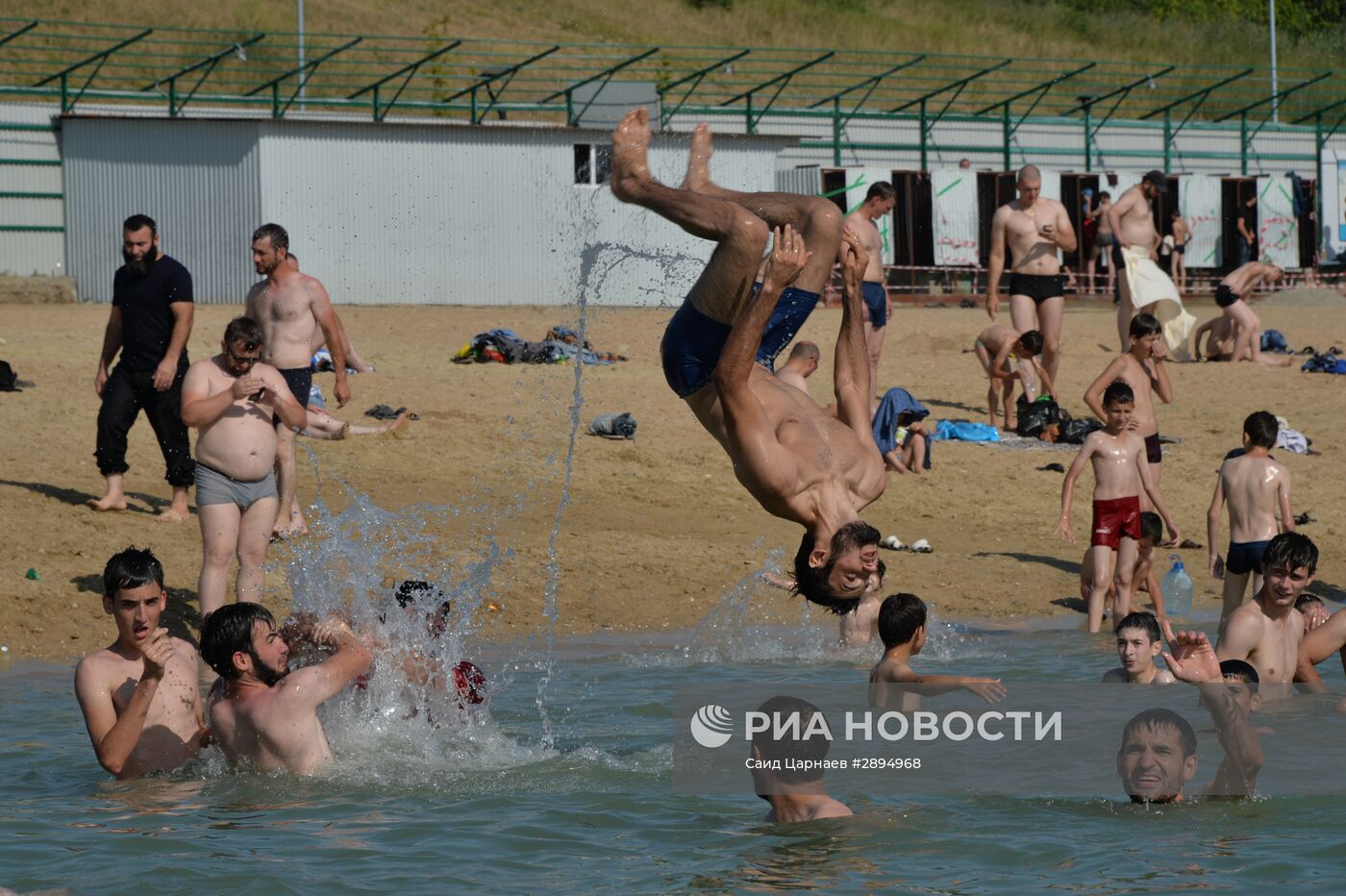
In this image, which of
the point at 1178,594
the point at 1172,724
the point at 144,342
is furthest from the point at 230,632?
the point at 1178,594

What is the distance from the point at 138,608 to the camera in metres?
6.54

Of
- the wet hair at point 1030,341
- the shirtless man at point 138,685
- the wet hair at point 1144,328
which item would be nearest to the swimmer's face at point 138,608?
the shirtless man at point 138,685

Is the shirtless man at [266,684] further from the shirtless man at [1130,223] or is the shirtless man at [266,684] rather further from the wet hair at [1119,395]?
the shirtless man at [1130,223]

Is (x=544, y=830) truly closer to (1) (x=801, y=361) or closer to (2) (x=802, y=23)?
(1) (x=801, y=361)

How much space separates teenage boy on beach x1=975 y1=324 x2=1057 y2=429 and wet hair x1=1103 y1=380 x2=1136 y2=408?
3.62m

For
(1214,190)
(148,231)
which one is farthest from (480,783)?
(1214,190)

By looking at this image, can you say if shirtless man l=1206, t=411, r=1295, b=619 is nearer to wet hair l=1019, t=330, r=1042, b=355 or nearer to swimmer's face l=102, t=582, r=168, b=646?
wet hair l=1019, t=330, r=1042, b=355

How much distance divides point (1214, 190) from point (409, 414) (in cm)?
2152

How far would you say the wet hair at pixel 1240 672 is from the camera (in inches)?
290

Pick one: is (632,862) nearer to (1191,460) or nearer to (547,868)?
(547,868)

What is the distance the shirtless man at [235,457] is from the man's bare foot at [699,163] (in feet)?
8.67

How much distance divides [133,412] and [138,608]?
4.45 m

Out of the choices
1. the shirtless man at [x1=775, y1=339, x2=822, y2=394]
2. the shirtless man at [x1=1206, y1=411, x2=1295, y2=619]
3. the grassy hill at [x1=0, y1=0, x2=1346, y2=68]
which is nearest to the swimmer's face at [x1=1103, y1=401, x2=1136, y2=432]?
the shirtless man at [x1=1206, y1=411, x2=1295, y2=619]

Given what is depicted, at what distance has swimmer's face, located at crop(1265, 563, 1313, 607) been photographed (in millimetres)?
7707
